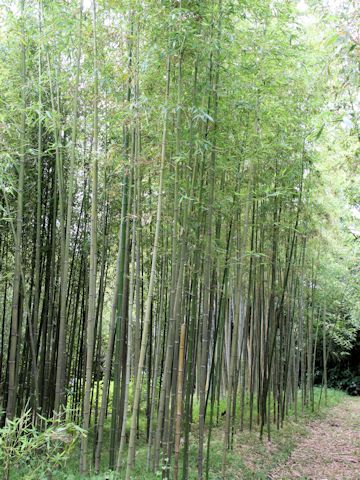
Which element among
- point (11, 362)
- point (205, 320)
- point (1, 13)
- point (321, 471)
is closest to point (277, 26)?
point (1, 13)

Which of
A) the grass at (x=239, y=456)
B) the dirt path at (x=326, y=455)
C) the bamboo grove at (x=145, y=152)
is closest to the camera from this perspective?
the bamboo grove at (x=145, y=152)

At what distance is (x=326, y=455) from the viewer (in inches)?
240

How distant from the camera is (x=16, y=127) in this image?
4.07m

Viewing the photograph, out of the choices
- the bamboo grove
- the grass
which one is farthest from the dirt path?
the bamboo grove

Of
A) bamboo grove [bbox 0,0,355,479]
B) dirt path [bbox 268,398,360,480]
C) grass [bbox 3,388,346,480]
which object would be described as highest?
bamboo grove [bbox 0,0,355,479]

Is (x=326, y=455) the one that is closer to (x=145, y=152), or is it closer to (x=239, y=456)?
(x=239, y=456)

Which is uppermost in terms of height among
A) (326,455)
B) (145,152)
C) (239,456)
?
(145,152)

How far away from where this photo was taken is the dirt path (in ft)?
17.1

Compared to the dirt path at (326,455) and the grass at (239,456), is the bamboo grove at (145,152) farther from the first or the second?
the dirt path at (326,455)

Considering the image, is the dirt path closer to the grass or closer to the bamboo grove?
the grass

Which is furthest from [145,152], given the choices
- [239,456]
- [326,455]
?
[326,455]

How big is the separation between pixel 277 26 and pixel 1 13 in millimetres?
2455

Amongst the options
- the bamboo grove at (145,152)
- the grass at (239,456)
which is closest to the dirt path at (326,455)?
the grass at (239,456)

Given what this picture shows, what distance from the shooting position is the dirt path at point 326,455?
5.20 meters
